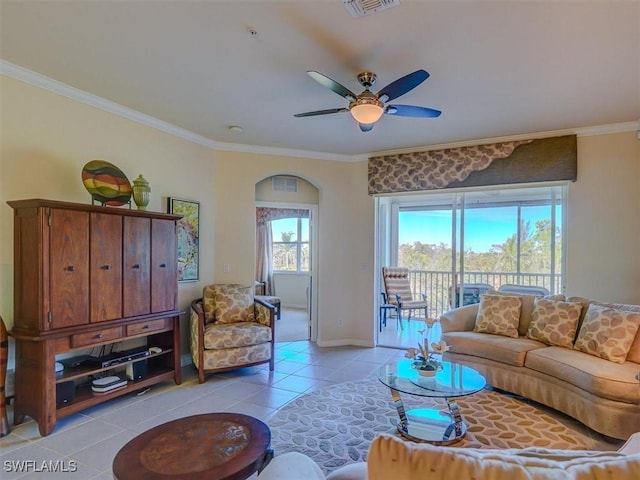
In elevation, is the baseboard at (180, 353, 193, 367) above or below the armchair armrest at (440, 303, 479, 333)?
below

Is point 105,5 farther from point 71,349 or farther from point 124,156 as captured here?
point 71,349

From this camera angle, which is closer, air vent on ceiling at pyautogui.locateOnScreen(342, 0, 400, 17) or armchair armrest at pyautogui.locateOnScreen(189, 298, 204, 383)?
air vent on ceiling at pyautogui.locateOnScreen(342, 0, 400, 17)

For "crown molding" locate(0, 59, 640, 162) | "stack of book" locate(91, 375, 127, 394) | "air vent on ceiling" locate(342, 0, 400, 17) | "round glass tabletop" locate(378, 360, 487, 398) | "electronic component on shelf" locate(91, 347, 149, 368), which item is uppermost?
"air vent on ceiling" locate(342, 0, 400, 17)

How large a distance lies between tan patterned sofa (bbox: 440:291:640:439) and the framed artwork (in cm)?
313

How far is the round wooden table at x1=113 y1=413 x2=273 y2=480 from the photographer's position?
1580mm

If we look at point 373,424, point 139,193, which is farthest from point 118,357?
point 373,424

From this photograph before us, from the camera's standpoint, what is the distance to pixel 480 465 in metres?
0.79

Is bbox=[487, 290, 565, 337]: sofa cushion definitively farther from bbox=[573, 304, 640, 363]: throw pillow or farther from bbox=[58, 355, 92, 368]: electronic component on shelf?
bbox=[58, 355, 92, 368]: electronic component on shelf

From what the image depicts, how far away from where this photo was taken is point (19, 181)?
9.65ft

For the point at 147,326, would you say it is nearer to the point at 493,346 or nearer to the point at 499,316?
the point at 493,346

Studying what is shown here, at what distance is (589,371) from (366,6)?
10.2ft

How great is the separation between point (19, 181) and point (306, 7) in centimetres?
270

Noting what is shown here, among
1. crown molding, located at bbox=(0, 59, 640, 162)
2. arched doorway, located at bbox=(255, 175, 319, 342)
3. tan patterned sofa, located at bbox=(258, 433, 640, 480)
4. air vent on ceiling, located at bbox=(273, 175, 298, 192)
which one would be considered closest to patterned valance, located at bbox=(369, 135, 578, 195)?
crown molding, located at bbox=(0, 59, 640, 162)

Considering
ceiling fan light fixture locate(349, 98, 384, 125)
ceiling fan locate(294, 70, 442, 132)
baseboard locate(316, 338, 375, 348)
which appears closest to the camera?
ceiling fan locate(294, 70, 442, 132)
